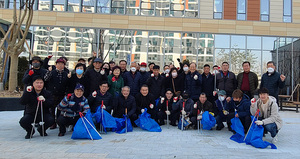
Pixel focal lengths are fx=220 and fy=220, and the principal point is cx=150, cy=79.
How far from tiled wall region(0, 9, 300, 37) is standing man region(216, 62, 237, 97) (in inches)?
405

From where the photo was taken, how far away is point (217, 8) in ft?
55.0

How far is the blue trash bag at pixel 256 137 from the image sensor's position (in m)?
4.51

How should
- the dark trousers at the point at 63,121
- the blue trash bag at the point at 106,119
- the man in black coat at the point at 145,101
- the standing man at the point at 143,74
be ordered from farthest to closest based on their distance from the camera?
the standing man at the point at 143,74 < the man in black coat at the point at 145,101 < the blue trash bag at the point at 106,119 < the dark trousers at the point at 63,121

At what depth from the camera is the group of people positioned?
5.19 meters

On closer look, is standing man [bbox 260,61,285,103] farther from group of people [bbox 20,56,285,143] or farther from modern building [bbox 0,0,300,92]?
modern building [bbox 0,0,300,92]

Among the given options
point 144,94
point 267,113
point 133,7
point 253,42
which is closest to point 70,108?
point 144,94

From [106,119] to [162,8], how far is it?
12882 mm

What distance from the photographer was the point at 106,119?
18.6 feet

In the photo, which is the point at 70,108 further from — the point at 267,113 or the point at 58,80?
the point at 267,113

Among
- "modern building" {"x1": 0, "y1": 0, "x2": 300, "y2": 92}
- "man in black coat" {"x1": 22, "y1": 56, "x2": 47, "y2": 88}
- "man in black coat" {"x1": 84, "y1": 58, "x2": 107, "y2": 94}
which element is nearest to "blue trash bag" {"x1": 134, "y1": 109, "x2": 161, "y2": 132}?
"man in black coat" {"x1": 84, "y1": 58, "x2": 107, "y2": 94}

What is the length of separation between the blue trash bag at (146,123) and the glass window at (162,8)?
39.1 ft

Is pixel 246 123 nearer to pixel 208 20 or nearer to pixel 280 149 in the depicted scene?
pixel 280 149

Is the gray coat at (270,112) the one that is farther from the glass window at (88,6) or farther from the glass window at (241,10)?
the glass window at (88,6)

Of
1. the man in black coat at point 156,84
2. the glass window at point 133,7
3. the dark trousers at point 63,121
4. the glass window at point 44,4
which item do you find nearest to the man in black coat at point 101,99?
the dark trousers at point 63,121
